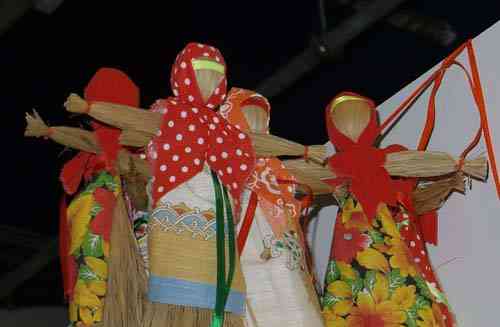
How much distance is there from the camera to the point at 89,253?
64 cm

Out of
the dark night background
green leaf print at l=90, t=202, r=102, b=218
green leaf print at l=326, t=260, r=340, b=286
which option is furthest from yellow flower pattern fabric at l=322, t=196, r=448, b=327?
the dark night background

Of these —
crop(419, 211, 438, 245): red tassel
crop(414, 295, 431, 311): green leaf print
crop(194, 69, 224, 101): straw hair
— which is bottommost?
crop(414, 295, 431, 311): green leaf print

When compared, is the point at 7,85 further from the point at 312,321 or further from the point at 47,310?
the point at 312,321

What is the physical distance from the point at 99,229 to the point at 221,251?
11 cm

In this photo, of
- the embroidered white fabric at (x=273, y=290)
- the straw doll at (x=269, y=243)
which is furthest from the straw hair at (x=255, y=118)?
the embroidered white fabric at (x=273, y=290)

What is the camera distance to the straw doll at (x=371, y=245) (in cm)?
65

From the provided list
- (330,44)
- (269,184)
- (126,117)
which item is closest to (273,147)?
(269,184)

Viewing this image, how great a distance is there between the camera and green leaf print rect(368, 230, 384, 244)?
0.68 meters

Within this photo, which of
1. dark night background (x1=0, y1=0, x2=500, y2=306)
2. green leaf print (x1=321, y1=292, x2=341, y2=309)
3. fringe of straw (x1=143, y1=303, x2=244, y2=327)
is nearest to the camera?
fringe of straw (x1=143, y1=303, x2=244, y2=327)

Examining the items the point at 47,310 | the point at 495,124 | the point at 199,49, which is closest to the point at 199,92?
the point at 199,49

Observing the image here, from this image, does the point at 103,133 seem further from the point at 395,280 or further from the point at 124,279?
the point at 395,280

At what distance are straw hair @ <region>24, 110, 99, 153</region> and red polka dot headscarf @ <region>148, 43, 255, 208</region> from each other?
2.4 inches

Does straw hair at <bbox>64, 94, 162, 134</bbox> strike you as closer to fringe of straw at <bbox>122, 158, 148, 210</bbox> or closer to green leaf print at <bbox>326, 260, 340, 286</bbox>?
fringe of straw at <bbox>122, 158, 148, 210</bbox>

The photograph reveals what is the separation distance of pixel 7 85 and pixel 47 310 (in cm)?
103
